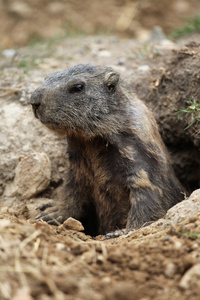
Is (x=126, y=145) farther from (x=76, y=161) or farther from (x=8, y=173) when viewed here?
(x=8, y=173)

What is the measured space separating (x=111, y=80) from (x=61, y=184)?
220cm

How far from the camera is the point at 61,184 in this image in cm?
744

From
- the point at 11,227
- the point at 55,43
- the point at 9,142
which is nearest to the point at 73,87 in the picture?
the point at 9,142

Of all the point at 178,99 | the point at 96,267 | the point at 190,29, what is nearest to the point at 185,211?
the point at 96,267

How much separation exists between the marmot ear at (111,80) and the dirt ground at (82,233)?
1656 mm

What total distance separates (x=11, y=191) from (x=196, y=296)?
174 inches

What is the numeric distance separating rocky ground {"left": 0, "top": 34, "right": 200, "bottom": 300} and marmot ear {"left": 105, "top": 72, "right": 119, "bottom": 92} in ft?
2.02

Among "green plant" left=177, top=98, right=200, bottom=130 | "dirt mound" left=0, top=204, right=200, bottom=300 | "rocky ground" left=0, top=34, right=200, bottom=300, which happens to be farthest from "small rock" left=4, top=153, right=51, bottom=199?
"dirt mound" left=0, top=204, right=200, bottom=300

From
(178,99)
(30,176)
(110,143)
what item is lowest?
(30,176)

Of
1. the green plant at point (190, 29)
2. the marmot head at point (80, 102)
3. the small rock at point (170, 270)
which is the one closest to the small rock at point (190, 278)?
the small rock at point (170, 270)

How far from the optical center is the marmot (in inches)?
233

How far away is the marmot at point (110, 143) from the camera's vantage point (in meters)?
5.91

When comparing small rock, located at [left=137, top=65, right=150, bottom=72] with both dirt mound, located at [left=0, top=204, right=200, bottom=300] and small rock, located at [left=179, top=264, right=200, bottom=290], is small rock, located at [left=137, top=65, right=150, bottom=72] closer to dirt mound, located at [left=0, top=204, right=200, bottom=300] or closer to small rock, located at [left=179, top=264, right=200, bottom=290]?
dirt mound, located at [left=0, top=204, right=200, bottom=300]

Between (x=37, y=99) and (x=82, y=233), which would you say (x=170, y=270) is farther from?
(x=37, y=99)
